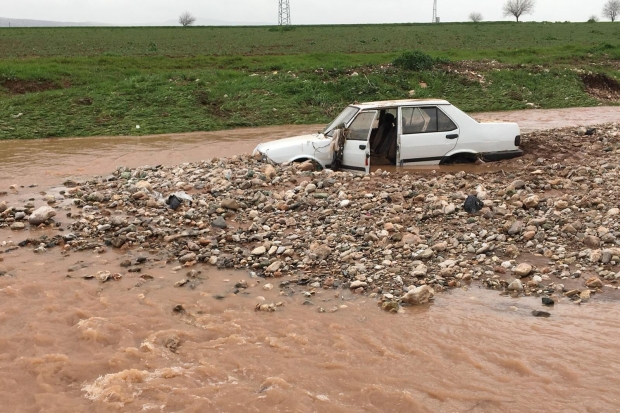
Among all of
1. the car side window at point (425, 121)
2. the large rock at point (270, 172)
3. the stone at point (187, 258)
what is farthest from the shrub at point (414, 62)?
the stone at point (187, 258)

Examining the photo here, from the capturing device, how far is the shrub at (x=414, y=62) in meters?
24.6

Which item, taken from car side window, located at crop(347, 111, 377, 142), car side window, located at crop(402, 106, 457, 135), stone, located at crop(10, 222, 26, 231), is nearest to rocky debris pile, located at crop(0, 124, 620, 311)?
stone, located at crop(10, 222, 26, 231)

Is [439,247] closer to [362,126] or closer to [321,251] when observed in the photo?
[321,251]

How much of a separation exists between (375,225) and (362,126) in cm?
295

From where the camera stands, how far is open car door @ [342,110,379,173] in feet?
31.1

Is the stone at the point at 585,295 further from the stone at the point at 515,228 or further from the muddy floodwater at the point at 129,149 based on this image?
the muddy floodwater at the point at 129,149

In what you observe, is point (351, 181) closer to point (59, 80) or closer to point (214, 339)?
point (214, 339)

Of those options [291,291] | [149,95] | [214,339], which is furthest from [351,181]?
[149,95]

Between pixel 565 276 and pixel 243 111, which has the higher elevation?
pixel 243 111

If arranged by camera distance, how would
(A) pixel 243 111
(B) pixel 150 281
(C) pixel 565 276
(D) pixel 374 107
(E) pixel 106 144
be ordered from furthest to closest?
(A) pixel 243 111
(E) pixel 106 144
(D) pixel 374 107
(B) pixel 150 281
(C) pixel 565 276

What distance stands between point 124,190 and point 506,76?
20226mm

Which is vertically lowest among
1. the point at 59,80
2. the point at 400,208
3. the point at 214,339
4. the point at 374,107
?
the point at 214,339

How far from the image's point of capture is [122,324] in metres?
5.12

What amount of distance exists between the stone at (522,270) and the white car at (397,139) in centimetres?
406
